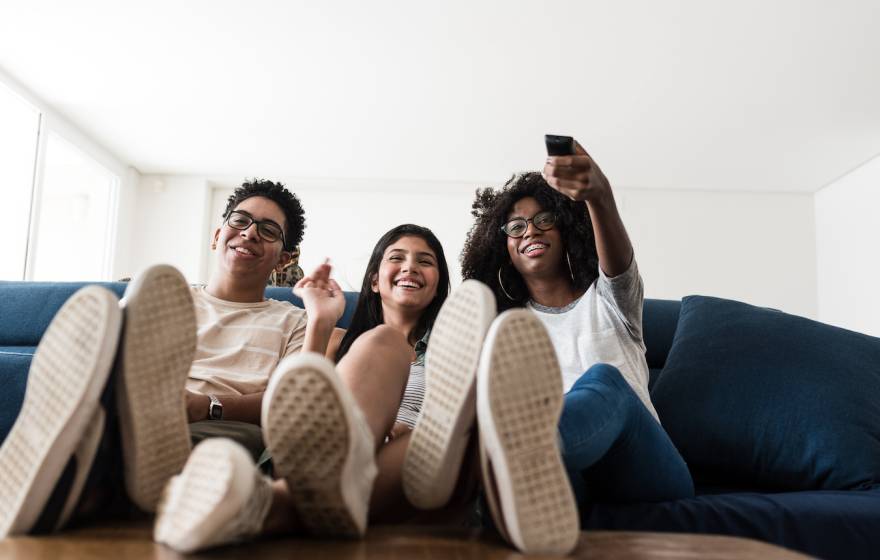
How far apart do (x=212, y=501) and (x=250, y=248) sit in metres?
1.17

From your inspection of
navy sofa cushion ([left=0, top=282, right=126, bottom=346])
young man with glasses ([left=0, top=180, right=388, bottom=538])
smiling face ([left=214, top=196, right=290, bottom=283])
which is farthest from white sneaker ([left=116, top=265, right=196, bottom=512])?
navy sofa cushion ([left=0, top=282, right=126, bottom=346])

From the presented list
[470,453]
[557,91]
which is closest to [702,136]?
[557,91]

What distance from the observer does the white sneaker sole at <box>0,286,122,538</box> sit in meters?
0.77

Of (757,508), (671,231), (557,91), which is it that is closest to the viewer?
(757,508)

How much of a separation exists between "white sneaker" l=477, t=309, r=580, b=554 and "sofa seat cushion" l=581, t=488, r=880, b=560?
45 cm

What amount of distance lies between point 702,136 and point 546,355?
6.19 m

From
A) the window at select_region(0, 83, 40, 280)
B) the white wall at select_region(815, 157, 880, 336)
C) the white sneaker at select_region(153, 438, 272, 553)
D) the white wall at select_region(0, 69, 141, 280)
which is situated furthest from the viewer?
the white wall at select_region(815, 157, 880, 336)

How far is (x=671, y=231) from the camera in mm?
8039

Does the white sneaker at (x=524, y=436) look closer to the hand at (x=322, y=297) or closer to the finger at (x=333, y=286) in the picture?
the hand at (x=322, y=297)

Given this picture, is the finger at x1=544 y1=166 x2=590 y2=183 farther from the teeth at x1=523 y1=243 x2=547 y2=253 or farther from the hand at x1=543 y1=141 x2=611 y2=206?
the teeth at x1=523 y1=243 x2=547 y2=253

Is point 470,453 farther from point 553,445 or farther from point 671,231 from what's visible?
point 671,231

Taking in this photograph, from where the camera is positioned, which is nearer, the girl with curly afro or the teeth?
the girl with curly afro

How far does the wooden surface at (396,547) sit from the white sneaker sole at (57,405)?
50 mm

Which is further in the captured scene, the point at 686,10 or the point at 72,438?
the point at 686,10
